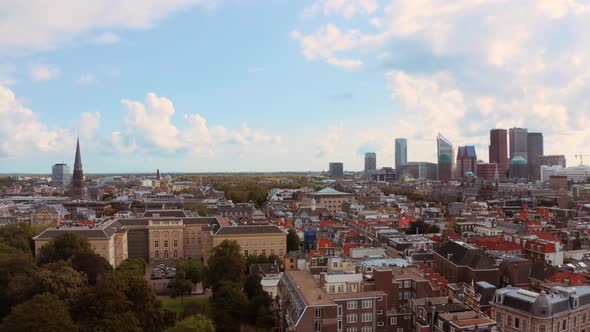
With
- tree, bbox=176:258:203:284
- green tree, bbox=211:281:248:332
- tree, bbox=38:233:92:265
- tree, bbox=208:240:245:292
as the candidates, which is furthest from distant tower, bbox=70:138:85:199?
green tree, bbox=211:281:248:332

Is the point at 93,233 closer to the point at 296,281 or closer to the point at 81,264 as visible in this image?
the point at 81,264

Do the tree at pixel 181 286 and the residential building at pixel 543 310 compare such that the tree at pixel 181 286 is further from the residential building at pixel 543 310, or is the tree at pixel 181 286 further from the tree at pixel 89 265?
the residential building at pixel 543 310

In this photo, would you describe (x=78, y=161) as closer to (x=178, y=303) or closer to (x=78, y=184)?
(x=78, y=184)

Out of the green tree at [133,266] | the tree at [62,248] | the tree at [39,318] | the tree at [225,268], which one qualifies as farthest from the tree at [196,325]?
the tree at [62,248]

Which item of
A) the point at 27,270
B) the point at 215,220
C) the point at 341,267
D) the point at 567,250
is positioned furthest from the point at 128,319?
the point at 567,250

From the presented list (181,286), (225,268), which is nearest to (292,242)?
(225,268)

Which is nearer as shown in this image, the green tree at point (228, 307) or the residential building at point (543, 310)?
the residential building at point (543, 310)
